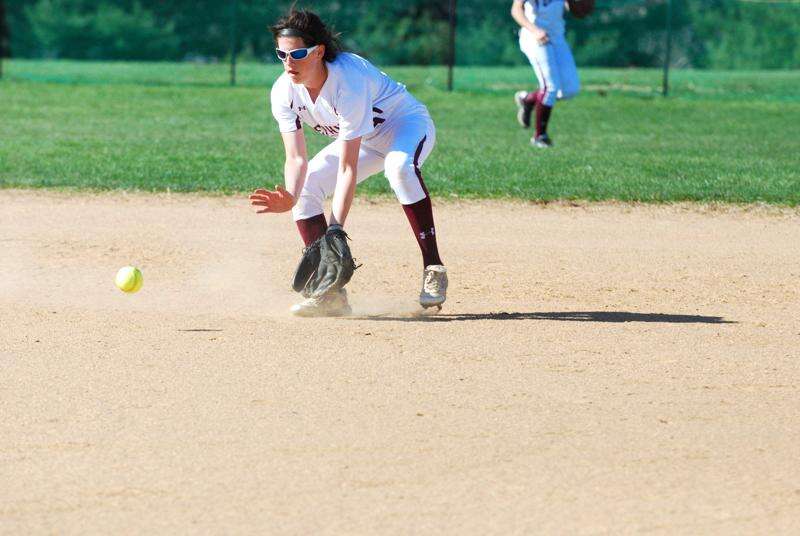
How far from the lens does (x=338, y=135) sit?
21.4ft

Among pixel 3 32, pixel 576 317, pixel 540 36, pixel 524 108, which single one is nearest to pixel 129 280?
pixel 576 317

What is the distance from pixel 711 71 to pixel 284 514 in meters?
28.6

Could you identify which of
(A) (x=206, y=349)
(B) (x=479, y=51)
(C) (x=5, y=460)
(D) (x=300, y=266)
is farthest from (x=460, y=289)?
(B) (x=479, y=51)

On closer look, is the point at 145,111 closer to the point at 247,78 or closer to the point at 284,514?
the point at 247,78

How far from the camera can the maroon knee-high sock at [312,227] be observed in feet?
22.6

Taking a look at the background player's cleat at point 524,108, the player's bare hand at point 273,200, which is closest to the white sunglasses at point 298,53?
the player's bare hand at point 273,200

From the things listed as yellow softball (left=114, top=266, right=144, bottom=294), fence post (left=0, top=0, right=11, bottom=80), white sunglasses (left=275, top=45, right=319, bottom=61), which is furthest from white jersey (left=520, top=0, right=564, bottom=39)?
fence post (left=0, top=0, right=11, bottom=80)

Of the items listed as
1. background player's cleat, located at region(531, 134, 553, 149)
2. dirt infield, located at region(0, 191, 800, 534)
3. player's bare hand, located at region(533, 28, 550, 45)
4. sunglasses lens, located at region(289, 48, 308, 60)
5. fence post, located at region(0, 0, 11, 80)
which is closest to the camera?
dirt infield, located at region(0, 191, 800, 534)

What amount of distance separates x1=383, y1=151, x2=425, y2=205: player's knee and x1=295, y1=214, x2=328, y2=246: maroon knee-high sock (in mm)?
489

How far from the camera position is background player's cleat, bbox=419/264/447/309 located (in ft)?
22.2

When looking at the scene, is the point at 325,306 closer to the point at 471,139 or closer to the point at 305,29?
the point at 305,29

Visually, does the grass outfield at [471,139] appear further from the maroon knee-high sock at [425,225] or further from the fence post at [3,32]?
the fence post at [3,32]

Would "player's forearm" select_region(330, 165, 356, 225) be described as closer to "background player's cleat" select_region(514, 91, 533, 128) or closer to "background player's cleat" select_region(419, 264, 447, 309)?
"background player's cleat" select_region(419, 264, 447, 309)

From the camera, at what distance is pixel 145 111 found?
736 inches
